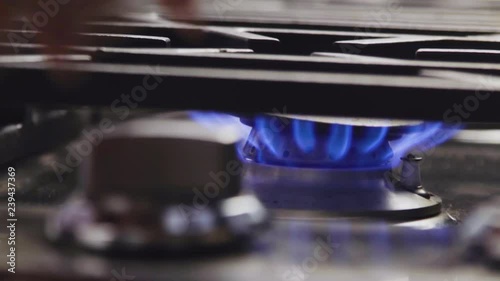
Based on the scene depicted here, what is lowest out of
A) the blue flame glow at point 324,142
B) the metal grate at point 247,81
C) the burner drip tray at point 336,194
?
the burner drip tray at point 336,194

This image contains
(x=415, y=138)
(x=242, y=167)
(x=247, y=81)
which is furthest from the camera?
(x=415, y=138)

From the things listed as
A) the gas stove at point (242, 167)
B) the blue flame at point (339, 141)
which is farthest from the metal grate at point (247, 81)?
the blue flame at point (339, 141)

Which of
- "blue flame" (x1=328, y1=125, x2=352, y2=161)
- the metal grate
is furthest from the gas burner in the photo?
the metal grate

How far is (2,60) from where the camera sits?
442 millimetres

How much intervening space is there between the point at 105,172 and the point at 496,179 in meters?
0.52

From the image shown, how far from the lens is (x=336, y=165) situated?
65 cm

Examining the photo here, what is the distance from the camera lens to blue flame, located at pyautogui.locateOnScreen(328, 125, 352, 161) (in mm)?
631

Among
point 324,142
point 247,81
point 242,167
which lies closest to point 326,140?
point 324,142

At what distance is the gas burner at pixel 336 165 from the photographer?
61 centimetres

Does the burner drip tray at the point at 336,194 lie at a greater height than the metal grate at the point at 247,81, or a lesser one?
lesser

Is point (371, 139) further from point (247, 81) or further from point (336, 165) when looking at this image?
point (247, 81)

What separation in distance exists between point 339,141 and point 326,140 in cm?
1

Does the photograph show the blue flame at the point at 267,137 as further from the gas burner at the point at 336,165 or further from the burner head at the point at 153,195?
the burner head at the point at 153,195

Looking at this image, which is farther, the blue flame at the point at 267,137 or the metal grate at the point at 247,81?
the blue flame at the point at 267,137
